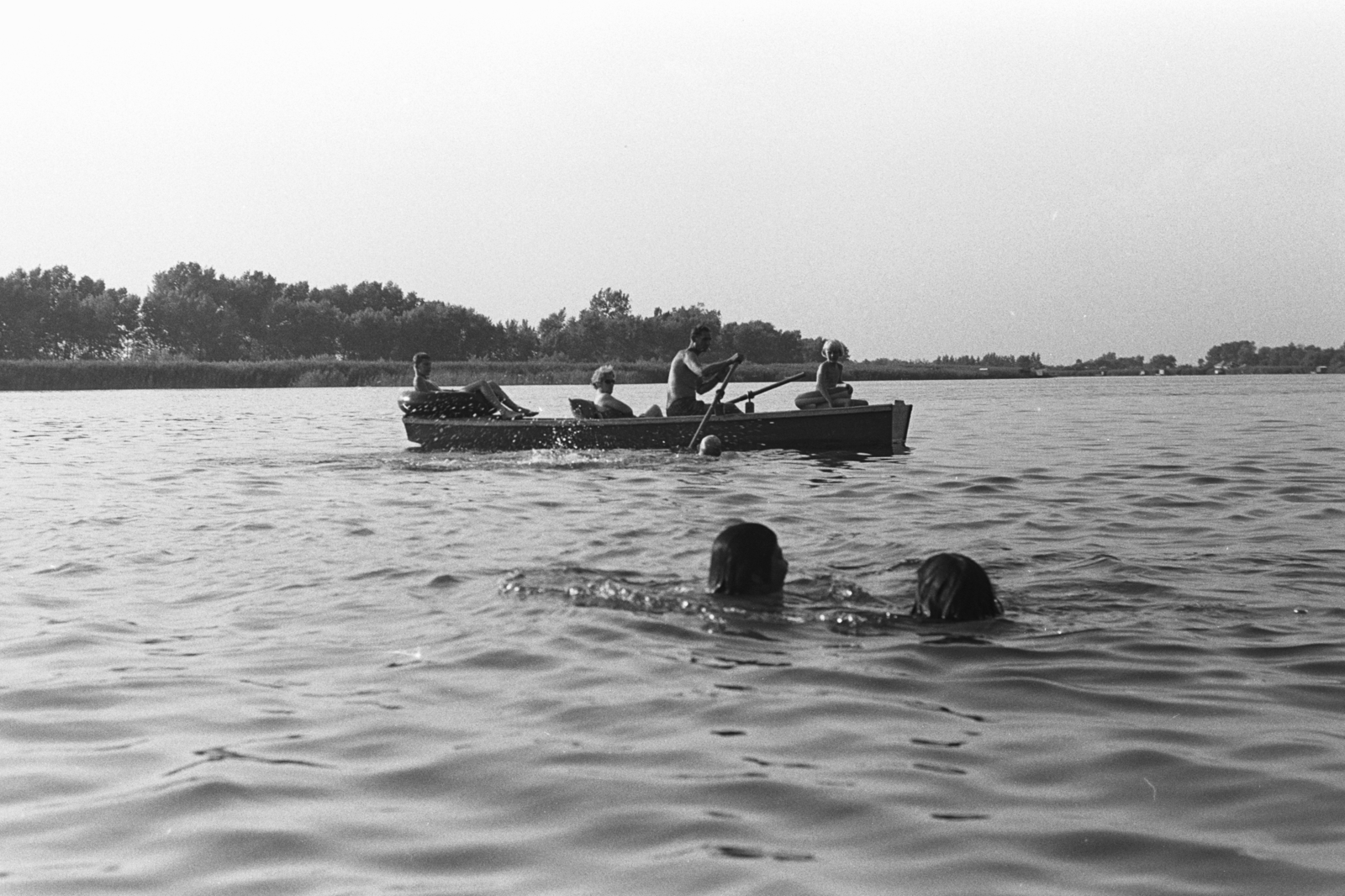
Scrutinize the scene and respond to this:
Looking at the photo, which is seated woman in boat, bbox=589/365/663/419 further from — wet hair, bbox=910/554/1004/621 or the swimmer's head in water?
wet hair, bbox=910/554/1004/621

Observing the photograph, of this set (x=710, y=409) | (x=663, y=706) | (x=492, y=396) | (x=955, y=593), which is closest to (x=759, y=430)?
(x=710, y=409)

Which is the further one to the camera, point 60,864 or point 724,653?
point 724,653

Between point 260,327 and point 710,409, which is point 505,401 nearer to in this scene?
point 710,409

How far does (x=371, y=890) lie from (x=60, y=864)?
34.1 inches

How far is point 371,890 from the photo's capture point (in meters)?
3.29

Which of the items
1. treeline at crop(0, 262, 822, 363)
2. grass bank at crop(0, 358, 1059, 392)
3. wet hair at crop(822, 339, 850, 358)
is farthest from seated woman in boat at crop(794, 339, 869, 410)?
treeline at crop(0, 262, 822, 363)

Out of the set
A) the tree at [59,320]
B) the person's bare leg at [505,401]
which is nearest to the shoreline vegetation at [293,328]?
the tree at [59,320]

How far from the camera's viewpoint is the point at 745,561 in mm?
6777

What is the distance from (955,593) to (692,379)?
11730mm

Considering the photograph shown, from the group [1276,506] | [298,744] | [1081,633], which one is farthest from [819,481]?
[298,744]

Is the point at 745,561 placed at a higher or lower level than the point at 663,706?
higher

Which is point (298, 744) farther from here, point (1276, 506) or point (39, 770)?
point (1276, 506)

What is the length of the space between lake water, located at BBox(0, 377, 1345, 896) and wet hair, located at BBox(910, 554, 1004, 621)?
0.10 metres

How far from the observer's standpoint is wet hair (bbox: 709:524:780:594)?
6.78m
